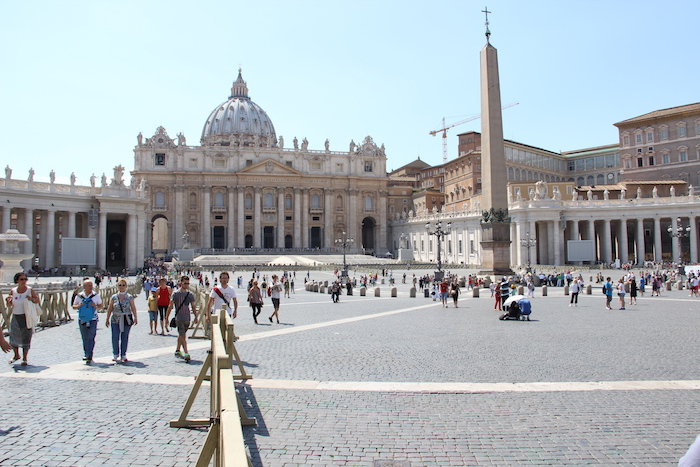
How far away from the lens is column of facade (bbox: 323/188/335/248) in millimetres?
81750

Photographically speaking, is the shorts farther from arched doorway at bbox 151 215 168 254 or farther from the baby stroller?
arched doorway at bbox 151 215 168 254

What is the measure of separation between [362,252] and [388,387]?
72597 millimetres

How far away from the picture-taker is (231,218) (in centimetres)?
7788

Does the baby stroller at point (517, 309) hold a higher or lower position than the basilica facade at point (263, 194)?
lower

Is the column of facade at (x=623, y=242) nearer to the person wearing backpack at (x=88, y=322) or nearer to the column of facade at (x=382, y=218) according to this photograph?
the column of facade at (x=382, y=218)

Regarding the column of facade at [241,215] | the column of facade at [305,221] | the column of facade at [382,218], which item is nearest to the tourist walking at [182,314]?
the column of facade at [241,215]

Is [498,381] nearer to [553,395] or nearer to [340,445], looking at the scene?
[553,395]

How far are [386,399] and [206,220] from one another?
241ft

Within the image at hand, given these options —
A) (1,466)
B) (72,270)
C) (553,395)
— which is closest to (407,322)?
(553,395)

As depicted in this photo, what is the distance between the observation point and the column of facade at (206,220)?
76562 mm

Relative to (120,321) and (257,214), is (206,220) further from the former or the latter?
(120,321)

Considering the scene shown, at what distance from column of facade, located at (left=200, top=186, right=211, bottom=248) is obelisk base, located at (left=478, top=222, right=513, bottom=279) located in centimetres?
5538

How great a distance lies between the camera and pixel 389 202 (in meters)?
88.1

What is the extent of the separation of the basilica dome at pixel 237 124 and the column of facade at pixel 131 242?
5429cm
